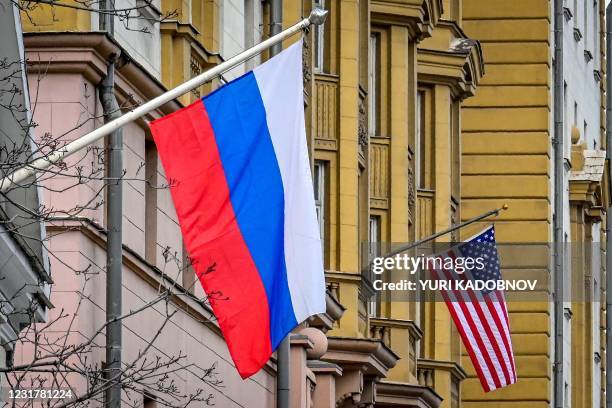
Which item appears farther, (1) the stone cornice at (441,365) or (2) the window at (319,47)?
(1) the stone cornice at (441,365)

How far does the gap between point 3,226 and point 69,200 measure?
24.4ft

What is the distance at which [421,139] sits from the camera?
53062 mm

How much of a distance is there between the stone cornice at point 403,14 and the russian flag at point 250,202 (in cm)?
2219

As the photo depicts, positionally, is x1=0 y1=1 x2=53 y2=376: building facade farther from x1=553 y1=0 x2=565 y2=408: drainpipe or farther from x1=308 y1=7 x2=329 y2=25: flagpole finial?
x1=553 y1=0 x2=565 y2=408: drainpipe

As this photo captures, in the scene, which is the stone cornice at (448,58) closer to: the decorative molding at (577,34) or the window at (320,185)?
the window at (320,185)

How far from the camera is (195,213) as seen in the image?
23.5 metres

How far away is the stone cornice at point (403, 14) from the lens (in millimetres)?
47281

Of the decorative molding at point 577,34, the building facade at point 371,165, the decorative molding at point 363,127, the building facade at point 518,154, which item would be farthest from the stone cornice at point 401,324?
the decorative molding at point 577,34

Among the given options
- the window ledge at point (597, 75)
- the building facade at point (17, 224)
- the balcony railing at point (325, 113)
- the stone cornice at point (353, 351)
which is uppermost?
the window ledge at point (597, 75)

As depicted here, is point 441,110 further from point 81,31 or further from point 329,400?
point 81,31

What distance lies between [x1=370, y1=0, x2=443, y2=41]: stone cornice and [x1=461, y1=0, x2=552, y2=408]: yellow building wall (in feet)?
43.4

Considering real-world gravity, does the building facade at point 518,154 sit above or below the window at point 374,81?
above

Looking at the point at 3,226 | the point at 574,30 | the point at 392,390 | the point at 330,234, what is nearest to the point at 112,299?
the point at 3,226

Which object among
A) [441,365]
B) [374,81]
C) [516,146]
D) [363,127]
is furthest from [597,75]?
[363,127]
